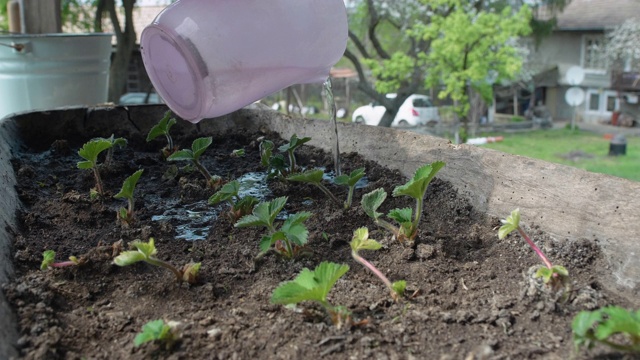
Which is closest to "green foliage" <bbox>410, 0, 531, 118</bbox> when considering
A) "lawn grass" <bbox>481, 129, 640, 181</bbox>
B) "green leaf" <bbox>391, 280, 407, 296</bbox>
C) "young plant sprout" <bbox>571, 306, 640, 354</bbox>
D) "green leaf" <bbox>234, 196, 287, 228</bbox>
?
"lawn grass" <bbox>481, 129, 640, 181</bbox>

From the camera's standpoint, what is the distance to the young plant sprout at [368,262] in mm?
657

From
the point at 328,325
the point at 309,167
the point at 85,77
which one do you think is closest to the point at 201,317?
the point at 328,325

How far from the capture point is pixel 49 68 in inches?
72.8

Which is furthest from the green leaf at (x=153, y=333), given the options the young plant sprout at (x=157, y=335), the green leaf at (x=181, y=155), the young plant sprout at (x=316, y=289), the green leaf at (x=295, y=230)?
the green leaf at (x=181, y=155)

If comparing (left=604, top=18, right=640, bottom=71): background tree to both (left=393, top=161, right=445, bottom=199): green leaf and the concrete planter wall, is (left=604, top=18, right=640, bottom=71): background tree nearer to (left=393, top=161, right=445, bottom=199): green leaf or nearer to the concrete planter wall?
the concrete planter wall

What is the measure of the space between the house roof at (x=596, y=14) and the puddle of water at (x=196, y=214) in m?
8.34

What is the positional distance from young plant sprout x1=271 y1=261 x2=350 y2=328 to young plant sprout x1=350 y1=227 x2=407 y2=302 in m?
0.08

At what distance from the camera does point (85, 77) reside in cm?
196

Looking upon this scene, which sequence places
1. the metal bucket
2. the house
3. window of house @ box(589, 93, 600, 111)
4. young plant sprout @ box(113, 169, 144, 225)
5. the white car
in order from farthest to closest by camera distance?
window of house @ box(589, 93, 600, 111), the house, the white car, the metal bucket, young plant sprout @ box(113, 169, 144, 225)

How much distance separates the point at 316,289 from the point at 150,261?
24cm

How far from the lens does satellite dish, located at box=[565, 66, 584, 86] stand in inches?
380

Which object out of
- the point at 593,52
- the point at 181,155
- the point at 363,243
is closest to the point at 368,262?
the point at 363,243

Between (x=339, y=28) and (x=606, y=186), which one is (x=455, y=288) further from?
(x=339, y=28)

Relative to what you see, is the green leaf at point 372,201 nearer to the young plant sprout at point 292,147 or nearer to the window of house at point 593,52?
the young plant sprout at point 292,147
